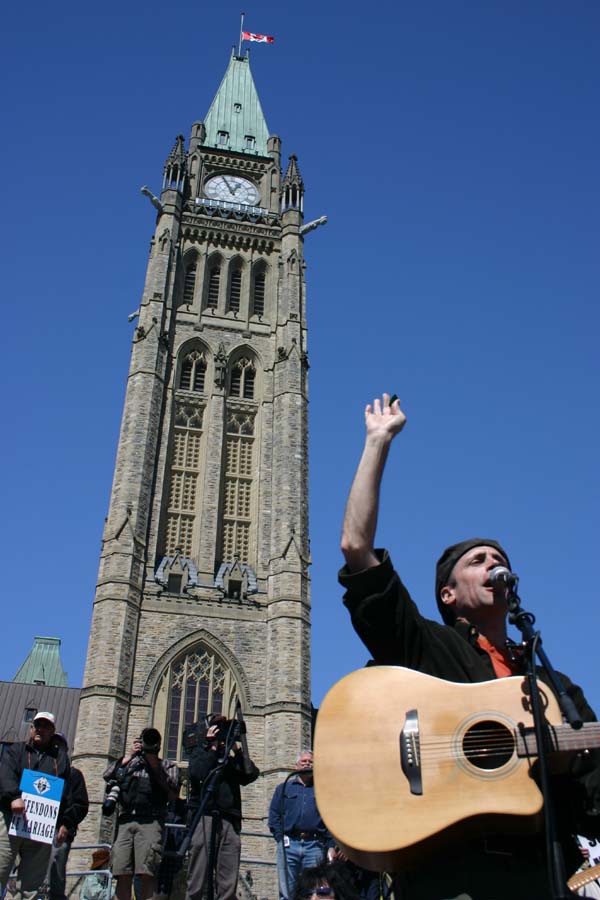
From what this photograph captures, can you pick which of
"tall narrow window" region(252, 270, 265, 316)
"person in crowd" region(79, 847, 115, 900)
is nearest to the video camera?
"person in crowd" region(79, 847, 115, 900)

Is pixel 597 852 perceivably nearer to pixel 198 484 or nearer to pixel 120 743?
pixel 120 743

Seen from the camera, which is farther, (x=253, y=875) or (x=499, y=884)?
(x=253, y=875)

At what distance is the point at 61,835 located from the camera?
7035 mm

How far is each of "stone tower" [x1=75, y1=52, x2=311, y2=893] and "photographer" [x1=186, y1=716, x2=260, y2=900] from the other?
13.7 metres

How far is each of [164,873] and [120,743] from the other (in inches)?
651

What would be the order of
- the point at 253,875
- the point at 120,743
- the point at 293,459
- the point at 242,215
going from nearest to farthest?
Result: the point at 253,875 < the point at 120,743 < the point at 293,459 < the point at 242,215

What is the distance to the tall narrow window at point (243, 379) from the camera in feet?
A: 111

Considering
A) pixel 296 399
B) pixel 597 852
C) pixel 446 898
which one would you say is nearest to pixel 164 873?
pixel 597 852

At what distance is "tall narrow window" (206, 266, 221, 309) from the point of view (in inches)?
1415

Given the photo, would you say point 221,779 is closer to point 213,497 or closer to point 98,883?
point 98,883

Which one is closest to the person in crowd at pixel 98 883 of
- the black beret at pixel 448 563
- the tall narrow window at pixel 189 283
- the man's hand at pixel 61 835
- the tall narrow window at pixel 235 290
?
the man's hand at pixel 61 835

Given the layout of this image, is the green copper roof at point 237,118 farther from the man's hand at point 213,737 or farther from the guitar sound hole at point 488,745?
the guitar sound hole at point 488,745

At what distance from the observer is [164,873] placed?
8.91 m

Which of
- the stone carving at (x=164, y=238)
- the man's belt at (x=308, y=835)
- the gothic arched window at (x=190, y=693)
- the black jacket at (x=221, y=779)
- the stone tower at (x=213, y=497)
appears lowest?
the man's belt at (x=308, y=835)
